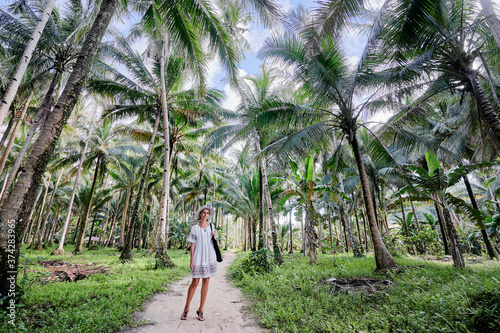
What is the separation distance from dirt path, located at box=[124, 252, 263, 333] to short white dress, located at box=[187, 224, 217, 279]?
2.19ft

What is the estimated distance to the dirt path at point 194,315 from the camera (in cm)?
299

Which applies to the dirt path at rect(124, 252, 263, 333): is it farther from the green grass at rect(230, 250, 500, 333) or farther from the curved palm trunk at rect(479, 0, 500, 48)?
the curved palm trunk at rect(479, 0, 500, 48)

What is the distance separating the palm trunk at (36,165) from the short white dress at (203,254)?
7.71 ft

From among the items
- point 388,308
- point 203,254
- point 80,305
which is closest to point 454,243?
point 388,308

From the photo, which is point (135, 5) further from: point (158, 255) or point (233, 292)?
point (233, 292)

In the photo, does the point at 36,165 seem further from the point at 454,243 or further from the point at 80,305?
the point at 454,243

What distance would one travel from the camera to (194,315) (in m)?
3.49

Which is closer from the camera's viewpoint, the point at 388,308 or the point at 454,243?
the point at 388,308

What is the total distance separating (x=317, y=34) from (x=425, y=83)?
4.27 metres

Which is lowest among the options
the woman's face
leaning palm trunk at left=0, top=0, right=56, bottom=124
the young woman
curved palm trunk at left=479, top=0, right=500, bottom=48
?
the young woman

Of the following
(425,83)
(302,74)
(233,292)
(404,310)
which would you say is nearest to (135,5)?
(302,74)

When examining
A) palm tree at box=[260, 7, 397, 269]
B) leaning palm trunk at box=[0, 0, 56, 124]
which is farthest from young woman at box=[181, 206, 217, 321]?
palm tree at box=[260, 7, 397, 269]

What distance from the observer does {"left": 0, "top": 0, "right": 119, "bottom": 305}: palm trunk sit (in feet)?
9.32

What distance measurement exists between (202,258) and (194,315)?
1030 mm
